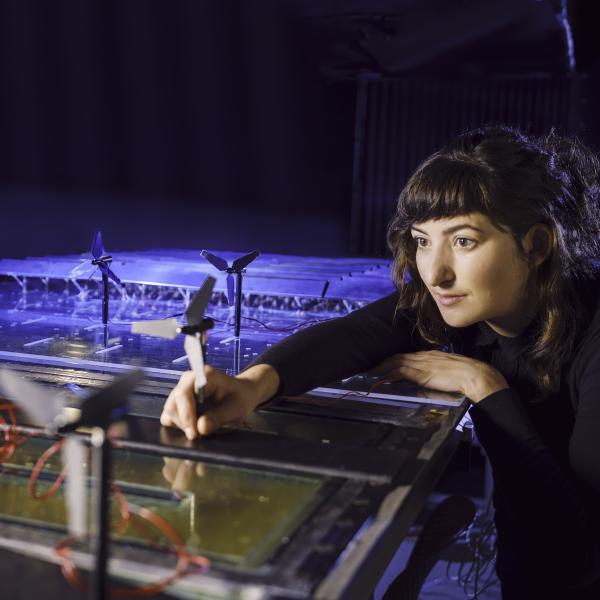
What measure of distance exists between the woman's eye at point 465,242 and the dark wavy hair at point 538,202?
6 centimetres

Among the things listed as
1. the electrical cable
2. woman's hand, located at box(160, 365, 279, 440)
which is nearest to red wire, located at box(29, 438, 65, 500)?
the electrical cable

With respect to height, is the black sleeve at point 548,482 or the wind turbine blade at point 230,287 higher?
the wind turbine blade at point 230,287

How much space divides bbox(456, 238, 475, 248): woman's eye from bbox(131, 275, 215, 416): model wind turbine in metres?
0.58

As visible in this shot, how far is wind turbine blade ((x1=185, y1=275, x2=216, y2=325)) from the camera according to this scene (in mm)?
1164

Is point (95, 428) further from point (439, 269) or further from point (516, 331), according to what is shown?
point (516, 331)

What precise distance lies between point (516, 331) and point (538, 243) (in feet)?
0.73

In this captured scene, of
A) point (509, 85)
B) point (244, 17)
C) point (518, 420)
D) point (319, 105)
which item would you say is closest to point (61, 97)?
point (244, 17)

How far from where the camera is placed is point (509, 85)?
6336 millimetres

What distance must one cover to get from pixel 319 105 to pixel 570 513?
5.33m

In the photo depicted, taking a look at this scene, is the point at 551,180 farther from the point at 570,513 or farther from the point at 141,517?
the point at 141,517

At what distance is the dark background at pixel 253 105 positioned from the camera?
3900 mm

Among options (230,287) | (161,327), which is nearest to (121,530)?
(161,327)

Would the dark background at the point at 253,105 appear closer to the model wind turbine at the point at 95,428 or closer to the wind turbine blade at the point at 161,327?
the wind turbine blade at the point at 161,327

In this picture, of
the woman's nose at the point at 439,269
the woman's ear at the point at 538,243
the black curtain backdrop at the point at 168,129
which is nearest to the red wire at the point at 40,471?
the woman's nose at the point at 439,269
